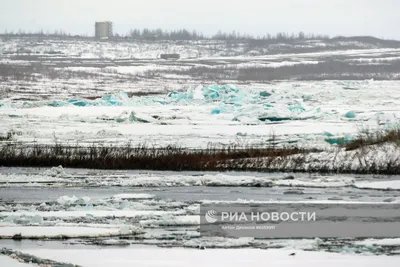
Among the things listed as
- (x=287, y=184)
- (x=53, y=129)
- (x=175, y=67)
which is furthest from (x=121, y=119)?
(x=175, y=67)

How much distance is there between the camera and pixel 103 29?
11156cm

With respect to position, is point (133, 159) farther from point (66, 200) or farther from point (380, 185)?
point (66, 200)

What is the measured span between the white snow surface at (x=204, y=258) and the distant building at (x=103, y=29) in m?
104

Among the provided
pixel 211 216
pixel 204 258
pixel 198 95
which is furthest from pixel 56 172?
pixel 198 95

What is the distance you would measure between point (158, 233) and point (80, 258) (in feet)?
5.87

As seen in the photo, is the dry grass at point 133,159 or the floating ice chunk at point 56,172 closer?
the floating ice chunk at point 56,172

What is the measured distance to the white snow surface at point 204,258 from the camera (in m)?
7.90

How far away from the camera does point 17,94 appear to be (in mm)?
42000

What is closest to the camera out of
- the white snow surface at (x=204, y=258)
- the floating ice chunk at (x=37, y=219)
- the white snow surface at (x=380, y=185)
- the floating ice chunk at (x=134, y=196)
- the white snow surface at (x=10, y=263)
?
the white snow surface at (x=10, y=263)

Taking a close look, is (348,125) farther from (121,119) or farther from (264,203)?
(264,203)

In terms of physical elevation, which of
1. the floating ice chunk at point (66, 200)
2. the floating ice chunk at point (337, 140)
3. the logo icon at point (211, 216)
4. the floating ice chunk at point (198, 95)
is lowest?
the floating ice chunk at point (198, 95)

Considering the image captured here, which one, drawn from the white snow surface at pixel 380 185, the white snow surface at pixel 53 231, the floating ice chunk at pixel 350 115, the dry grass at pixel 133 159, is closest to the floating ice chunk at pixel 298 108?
the floating ice chunk at pixel 350 115

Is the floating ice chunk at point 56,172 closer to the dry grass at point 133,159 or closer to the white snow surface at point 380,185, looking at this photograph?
the dry grass at point 133,159

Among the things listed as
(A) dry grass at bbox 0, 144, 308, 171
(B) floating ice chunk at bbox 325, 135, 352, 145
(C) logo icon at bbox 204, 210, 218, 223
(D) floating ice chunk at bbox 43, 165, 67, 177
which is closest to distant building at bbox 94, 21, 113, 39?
(B) floating ice chunk at bbox 325, 135, 352, 145
